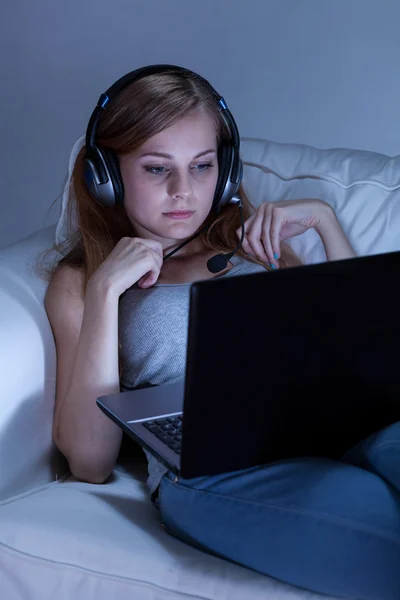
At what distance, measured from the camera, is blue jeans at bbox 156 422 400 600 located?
85 centimetres

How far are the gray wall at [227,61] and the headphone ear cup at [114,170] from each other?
83 centimetres

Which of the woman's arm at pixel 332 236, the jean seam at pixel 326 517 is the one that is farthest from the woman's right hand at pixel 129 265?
the jean seam at pixel 326 517

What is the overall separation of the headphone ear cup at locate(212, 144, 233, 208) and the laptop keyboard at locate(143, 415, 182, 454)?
1.70 feet

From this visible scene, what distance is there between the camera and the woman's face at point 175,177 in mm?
1377

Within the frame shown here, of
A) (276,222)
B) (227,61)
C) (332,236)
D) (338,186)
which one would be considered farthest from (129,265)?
(227,61)

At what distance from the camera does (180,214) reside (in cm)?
141

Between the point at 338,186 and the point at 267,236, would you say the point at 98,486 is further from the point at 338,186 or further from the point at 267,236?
the point at 338,186

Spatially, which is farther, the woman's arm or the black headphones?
the woman's arm

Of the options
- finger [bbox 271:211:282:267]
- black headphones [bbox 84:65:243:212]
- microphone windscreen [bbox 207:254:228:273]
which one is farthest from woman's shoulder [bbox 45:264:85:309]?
finger [bbox 271:211:282:267]

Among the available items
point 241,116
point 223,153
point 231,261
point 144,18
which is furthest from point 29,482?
point 144,18

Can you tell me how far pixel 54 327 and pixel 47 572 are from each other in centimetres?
49

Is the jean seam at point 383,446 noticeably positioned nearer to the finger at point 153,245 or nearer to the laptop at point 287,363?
the laptop at point 287,363

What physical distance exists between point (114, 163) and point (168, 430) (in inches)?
22.1

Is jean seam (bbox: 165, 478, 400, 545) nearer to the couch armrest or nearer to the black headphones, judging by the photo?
the couch armrest
